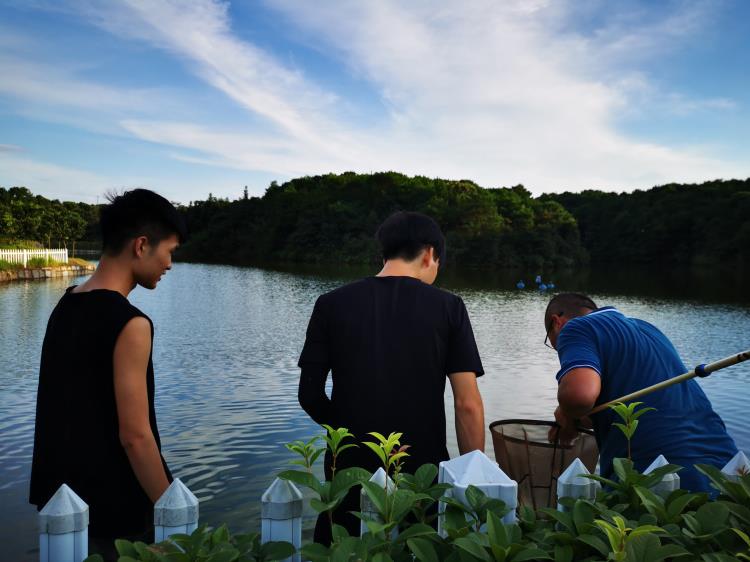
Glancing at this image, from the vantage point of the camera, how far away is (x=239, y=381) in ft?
33.5

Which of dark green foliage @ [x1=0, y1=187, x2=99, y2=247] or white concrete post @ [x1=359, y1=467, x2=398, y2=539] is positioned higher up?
dark green foliage @ [x1=0, y1=187, x2=99, y2=247]

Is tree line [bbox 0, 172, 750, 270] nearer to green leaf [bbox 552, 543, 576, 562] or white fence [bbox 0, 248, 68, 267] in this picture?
white fence [bbox 0, 248, 68, 267]

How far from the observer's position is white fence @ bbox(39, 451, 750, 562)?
1.52m

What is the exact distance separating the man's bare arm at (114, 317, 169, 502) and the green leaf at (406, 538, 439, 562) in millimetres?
911

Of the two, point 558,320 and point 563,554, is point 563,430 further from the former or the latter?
point 563,554

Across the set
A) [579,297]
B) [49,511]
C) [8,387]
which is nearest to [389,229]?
[579,297]

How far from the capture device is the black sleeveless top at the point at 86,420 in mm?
1899

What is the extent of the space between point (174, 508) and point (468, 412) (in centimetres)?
110

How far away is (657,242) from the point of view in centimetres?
8412

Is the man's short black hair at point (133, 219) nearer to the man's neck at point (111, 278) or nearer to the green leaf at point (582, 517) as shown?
the man's neck at point (111, 278)

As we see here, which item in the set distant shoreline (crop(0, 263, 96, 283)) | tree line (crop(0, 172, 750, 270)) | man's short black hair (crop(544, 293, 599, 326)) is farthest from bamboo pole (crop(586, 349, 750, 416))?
tree line (crop(0, 172, 750, 270))

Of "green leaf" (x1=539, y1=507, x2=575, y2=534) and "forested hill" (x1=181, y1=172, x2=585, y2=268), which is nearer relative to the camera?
"green leaf" (x1=539, y1=507, x2=575, y2=534)

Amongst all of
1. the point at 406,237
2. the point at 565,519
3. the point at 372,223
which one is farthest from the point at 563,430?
the point at 372,223

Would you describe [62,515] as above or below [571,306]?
below
